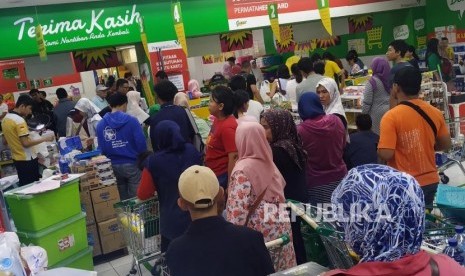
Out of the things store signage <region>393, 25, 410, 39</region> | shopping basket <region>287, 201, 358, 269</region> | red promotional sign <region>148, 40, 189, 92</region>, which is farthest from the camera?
store signage <region>393, 25, 410, 39</region>

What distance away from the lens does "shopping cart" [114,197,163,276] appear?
361cm

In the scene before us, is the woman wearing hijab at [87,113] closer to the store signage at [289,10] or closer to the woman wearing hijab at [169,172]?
the woman wearing hijab at [169,172]

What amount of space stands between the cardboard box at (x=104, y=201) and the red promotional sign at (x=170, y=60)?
4.03m

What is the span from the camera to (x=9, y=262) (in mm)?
2557

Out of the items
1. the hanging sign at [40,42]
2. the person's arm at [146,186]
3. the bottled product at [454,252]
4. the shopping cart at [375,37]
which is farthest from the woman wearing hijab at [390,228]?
the shopping cart at [375,37]

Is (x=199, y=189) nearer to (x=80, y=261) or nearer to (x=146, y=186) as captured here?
(x=146, y=186)

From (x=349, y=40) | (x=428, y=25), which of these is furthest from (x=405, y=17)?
(x=349, y=40)

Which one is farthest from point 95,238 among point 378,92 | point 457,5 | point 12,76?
point 457,5

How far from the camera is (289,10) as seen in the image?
32.6 ft

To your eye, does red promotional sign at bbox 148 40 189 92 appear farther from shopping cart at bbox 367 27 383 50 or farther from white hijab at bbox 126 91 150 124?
shopping cart at bbox 367 27 383 50

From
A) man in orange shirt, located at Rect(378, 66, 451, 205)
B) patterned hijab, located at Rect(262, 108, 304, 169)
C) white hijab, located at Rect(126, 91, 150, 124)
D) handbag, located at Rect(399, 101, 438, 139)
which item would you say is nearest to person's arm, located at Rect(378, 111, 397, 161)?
man in orange shirt, located at Rect(378, 66, 451, 205)

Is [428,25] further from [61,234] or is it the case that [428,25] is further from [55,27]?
[61,234]

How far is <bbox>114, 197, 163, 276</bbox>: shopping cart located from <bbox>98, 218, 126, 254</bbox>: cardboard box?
51.9 inches

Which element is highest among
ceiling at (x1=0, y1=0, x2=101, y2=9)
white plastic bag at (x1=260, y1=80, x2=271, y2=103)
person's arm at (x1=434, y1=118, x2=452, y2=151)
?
ceiling at (x1=0, y1=0, x2=101, y2=9)
